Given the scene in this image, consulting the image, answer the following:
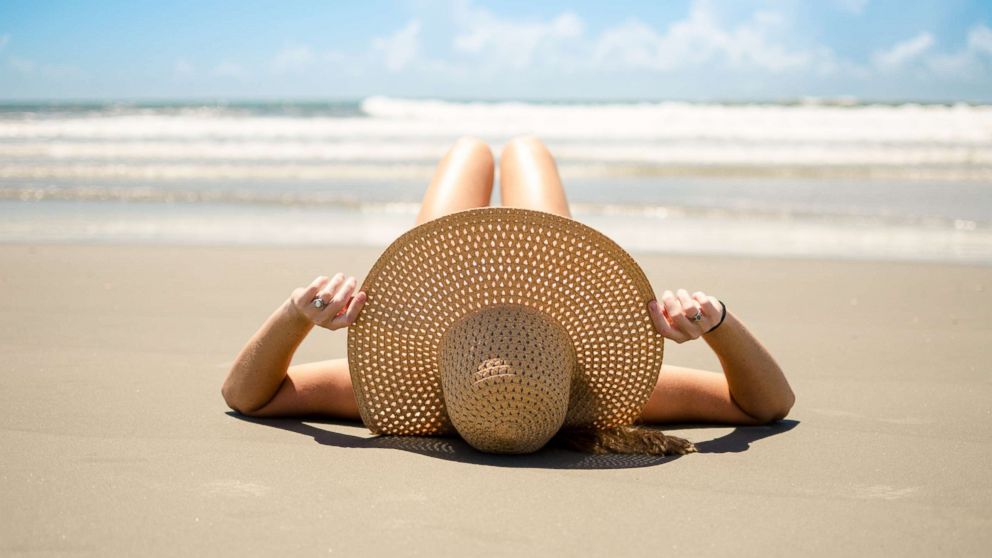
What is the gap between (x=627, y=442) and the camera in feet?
8.97

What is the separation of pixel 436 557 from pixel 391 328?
28.8 inches

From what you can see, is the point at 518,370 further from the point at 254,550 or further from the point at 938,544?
the point at 938,544

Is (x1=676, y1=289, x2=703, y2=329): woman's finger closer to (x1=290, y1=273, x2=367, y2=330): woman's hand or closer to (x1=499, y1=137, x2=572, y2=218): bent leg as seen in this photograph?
(x1=290, y1=273, x2=367, y2=330): woman's hand

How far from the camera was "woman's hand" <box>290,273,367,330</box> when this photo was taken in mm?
2516

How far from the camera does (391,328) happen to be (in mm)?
2570

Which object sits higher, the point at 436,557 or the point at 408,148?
the point at 408,148

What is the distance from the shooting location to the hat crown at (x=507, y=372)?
2.38 m

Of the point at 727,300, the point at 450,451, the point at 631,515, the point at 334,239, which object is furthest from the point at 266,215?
the point at 631,515

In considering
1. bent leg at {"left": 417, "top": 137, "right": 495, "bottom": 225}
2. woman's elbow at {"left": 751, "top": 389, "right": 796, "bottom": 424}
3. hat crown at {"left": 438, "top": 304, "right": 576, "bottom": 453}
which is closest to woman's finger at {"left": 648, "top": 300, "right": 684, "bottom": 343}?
hat crown at {"left": 438, "top": 304, "right": 576, "bottom": 453}

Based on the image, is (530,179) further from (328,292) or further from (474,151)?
(328,292)

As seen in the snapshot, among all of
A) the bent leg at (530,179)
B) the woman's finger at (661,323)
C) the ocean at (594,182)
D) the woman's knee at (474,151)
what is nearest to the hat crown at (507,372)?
the woman's finger at (661,323)

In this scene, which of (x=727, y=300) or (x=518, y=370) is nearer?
(x=518, y=370)

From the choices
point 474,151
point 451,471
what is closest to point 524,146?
point 474,151

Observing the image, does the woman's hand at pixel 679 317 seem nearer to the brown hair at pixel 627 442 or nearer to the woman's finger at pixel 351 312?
the brown hair at pixel 627 442
